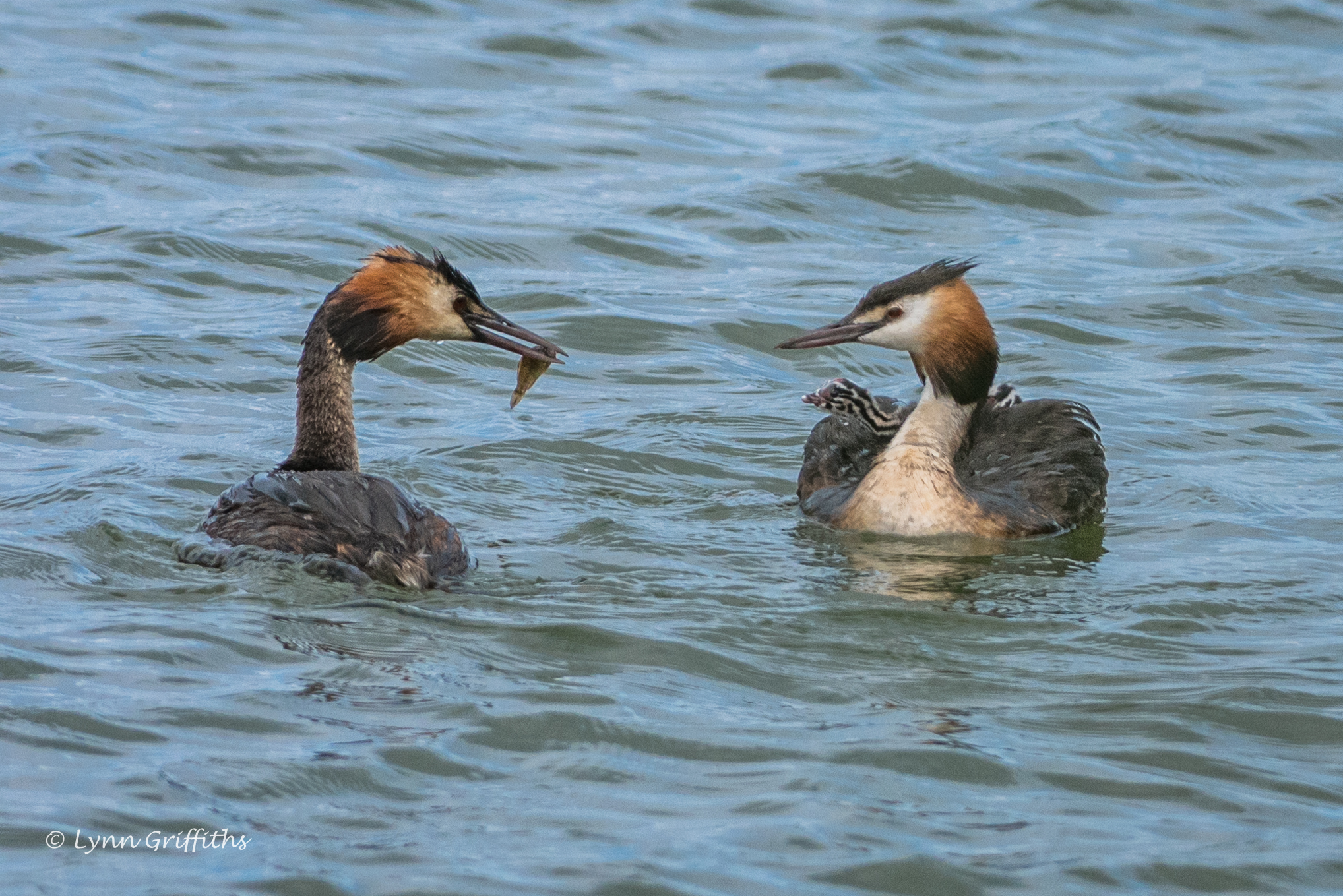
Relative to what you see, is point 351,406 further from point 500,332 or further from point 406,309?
point 500,332

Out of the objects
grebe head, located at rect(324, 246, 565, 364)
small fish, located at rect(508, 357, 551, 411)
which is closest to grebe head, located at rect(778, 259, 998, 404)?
small fish, located at rect(508, 357, 551, 411)

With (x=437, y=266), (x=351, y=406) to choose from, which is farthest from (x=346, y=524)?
(x=437, y=266)

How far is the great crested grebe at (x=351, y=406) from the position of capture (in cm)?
676

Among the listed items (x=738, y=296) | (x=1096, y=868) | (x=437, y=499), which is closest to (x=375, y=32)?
(x=738, y=296)

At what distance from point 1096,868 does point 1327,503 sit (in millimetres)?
4092

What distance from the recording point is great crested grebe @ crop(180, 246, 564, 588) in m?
6.76

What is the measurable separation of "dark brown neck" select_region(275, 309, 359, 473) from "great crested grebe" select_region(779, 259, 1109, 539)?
1842 mm

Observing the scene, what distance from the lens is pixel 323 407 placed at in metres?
7.44

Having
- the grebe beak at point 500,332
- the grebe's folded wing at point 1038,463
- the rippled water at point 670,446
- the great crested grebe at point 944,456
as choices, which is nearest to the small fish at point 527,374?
the grebe beak at point 500,332

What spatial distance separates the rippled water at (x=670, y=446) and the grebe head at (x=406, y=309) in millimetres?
860

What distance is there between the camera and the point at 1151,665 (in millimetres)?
6316

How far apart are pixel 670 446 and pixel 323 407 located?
216 centimetres

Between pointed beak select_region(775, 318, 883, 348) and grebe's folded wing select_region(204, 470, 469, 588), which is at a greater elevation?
pointed beak select_region(775, 318, 883, 348)

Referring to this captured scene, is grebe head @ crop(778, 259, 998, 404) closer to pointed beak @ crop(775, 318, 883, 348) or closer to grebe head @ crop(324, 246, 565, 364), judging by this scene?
pointed beak @ crop(775, 318, 883, 348)
